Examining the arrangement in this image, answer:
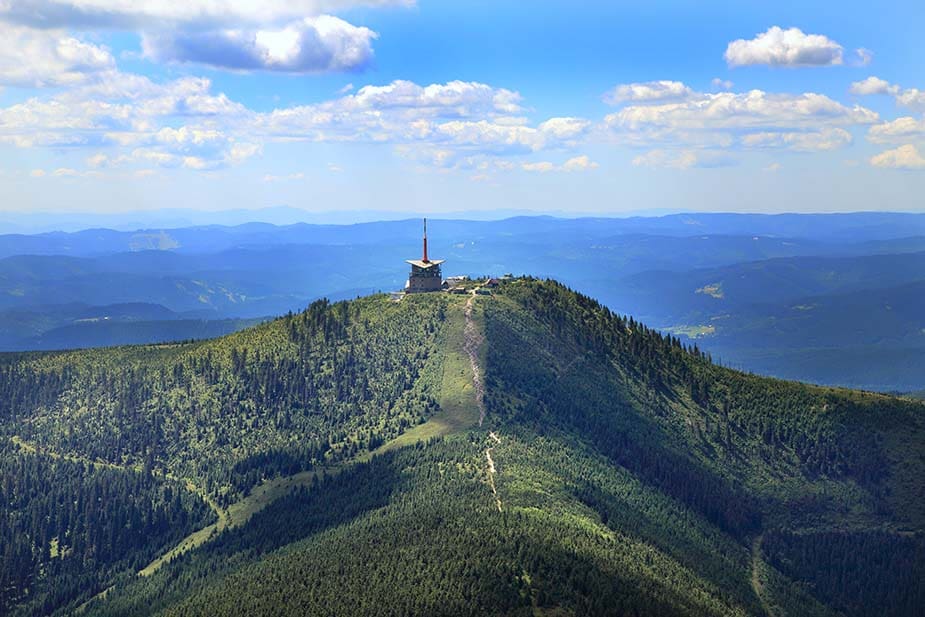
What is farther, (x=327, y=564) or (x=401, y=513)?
(x=401, y=513)

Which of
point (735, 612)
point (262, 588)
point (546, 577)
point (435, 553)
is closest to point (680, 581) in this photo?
point (735, 612)

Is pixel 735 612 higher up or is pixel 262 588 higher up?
pixel 262 588

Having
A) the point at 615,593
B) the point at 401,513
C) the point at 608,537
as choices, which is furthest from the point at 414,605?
the point at 608,537

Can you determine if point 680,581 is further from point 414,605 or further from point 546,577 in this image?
point 414,605

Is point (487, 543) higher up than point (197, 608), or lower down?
higher up

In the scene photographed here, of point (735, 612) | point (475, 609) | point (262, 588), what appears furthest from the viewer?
point (735, 612)

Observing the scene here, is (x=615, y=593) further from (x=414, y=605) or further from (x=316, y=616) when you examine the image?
(x=316, y=616)

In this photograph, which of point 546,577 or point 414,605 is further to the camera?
point 546,577

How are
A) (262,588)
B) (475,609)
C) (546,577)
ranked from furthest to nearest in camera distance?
1. (262,588)
2. (546,577)
3. (475,609)

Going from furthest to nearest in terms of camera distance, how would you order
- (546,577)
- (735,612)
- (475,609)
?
(735,612) < (546,577) < (475,609)
